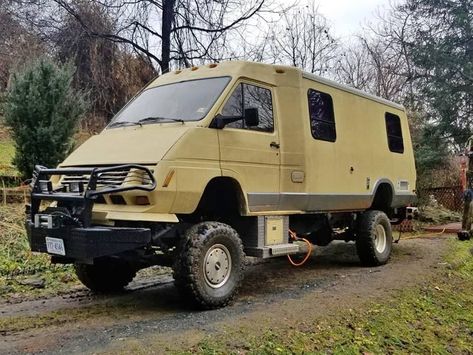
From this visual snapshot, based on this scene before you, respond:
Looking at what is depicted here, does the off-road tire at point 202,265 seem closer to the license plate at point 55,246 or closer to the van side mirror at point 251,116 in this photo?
the license plate at point 55,246

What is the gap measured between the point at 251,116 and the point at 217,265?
5.57 ft

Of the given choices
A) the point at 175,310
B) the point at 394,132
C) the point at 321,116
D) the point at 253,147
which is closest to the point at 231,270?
the point at 175,310

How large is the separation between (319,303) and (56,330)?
2.75 metres

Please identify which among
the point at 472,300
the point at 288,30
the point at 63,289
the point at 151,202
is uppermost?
the point at 288,30

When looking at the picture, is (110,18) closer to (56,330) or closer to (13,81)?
(13,81)

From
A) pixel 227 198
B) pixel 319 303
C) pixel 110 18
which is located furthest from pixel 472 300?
pixel 110 18

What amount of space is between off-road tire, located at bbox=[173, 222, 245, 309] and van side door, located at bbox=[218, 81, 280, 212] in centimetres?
62

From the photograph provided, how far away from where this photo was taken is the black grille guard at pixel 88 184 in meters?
4.59

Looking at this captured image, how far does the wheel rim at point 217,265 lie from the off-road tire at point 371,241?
10.8 ft

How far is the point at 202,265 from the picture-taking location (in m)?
4.98

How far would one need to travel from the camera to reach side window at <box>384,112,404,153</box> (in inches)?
352

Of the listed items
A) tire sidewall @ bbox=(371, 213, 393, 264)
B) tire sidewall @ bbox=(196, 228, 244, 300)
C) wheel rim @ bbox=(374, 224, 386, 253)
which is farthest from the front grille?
wheel rim @ bbox=(374, 224, 386, 253)

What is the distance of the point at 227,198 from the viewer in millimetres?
5875

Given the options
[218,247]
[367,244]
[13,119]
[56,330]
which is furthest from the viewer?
[13,119]
